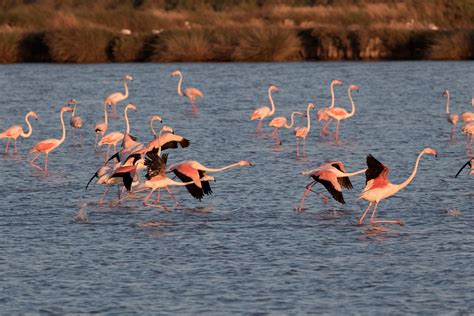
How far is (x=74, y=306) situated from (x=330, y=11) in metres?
31.0

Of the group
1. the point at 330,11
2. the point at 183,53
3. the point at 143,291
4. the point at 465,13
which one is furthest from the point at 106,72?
the point at 143,291

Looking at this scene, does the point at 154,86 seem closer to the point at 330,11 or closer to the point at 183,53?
the point at 183,53

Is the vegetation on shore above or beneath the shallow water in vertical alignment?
above

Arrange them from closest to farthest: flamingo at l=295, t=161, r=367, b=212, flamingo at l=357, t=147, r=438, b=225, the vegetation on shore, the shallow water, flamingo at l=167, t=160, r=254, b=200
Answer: the shallow water → flamingo at l=357, t=147, r=438, b=225 → flamingo at l=295, t=161, r=367, b=212 → flamingo at l=167, t=160, r=254, b=200 → the vegetation on shore

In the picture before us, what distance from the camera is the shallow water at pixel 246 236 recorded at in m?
8.21

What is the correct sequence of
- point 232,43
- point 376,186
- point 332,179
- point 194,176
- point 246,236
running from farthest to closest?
1. point 232,43
2. point 194,176
3. point 332,179
4. point 376,186
5. point 246,236

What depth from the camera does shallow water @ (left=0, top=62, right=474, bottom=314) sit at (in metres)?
8.21

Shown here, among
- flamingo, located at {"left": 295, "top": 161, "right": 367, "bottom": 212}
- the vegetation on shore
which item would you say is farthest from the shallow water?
the vegetation on shore

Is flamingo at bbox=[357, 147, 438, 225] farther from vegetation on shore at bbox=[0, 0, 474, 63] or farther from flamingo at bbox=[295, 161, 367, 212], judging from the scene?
vegetation on shore at bbox=[0, 0, 474, 63]

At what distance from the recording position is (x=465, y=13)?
37219 millimetres

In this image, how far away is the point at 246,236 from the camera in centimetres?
1023

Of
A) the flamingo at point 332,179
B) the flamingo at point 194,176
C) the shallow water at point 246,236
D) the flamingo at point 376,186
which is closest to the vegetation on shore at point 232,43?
the shallow water at point 246,236

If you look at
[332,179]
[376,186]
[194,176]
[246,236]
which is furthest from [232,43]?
[246,236]

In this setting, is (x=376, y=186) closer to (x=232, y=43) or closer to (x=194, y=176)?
(x=194, y=176)
